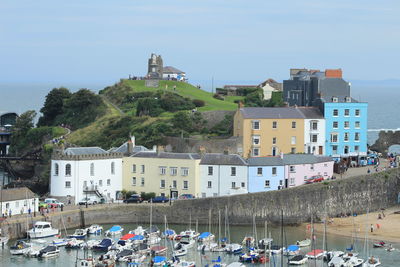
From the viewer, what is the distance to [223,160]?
230 feet

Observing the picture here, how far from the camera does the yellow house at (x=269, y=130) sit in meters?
75.4

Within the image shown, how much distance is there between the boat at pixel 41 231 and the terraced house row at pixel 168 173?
284 inches

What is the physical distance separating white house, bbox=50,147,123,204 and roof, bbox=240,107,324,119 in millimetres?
11894

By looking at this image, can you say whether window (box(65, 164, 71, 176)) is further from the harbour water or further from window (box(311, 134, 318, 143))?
window (box(311, 134, 318, 143))

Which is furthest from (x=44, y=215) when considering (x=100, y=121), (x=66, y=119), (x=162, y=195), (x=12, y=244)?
(x=66, y=119)

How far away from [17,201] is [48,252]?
29.0 feet

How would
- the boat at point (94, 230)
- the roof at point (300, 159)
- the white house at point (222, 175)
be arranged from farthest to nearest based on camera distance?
the roof at point (300, 159)
the white house at point (222, 175)
the boat at point (94, 230)

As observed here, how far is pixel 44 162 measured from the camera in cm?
8612

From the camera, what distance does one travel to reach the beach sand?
6437 cm

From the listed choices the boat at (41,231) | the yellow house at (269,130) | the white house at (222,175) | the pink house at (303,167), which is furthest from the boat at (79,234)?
the yellow house at (269,130)

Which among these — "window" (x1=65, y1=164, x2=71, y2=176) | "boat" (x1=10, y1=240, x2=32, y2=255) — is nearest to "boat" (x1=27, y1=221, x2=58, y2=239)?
"boat" (x1=10, y1=240, x2=32, y2=255)

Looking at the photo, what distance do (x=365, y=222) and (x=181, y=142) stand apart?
17.1 meters

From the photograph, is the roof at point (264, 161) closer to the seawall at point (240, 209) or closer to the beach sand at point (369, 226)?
the seawall at point (240, 209)

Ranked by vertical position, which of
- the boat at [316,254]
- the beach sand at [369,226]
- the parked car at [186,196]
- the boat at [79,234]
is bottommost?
the boat at [316,254]
